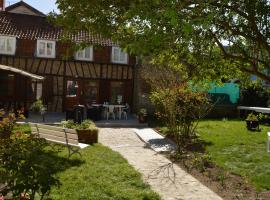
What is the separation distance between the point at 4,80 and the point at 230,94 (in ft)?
50.0

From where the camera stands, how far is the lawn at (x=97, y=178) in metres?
7.97

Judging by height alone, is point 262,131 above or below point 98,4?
below

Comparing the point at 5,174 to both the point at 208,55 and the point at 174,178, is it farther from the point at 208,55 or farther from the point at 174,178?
the point at 174,178

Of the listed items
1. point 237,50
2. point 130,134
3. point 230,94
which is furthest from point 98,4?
point 230,94

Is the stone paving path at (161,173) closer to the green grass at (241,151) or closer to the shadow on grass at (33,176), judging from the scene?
the green grass at (241,151)

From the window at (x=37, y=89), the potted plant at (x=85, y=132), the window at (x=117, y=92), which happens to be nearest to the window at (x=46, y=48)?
→ the window at (x=37, y=89)

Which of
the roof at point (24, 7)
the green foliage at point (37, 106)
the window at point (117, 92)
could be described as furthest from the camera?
the roof at point (24, 7)

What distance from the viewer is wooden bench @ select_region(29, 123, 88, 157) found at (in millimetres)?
11500

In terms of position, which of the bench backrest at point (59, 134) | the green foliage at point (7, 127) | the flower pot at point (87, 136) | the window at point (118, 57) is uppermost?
the window at point (118, 57)

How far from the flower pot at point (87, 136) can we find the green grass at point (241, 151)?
152 inches

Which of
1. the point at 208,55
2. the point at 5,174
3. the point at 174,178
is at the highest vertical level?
the point at 208,55

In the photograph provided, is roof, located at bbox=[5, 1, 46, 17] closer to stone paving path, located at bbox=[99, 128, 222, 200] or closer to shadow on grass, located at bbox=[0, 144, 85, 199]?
stone paving path, located at bbox=[99, 128, 222, 200]

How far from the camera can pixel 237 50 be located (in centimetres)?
900

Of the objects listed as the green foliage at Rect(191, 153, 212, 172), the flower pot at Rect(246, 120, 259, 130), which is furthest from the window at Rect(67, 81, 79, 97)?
the green foliage at Rect(191, 153, 212, 172)
